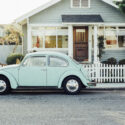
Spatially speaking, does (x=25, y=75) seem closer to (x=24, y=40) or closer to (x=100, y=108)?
(x=100, y=108)

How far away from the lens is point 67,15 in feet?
72.5

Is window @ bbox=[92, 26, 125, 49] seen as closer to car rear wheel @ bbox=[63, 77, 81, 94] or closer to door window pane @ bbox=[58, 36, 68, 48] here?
door window pane @ bbox=[58, 36, 68, 48]

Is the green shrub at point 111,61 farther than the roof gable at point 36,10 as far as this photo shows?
No

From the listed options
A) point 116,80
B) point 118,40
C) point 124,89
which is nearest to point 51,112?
point 124,89

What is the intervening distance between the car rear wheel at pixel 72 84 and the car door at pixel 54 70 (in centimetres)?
34

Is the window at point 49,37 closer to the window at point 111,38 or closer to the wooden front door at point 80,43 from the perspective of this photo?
the wooden front door at point 80,43

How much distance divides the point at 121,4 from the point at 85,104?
11.5 metres

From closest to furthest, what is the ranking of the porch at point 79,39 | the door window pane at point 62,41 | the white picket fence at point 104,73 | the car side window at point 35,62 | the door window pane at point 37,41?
1. the car side window at point 35,62
2. the white picket fence at point 104,73
3. the porch at point 79,39
4. the door window pane at point 37,41
5. the door window pane at point 62,41

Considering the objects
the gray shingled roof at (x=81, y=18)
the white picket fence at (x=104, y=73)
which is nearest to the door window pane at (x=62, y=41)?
the gray shingled roof at (x=81, y=18)

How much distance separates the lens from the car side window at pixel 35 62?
12.6m

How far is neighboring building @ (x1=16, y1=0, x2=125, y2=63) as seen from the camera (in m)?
22.1

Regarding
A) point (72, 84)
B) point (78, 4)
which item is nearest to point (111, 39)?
point (78, 4)

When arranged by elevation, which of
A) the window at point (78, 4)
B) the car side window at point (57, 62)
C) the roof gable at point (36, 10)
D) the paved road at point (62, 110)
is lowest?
the paved road at point (62, 110)

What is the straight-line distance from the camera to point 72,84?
12531 millimetres
